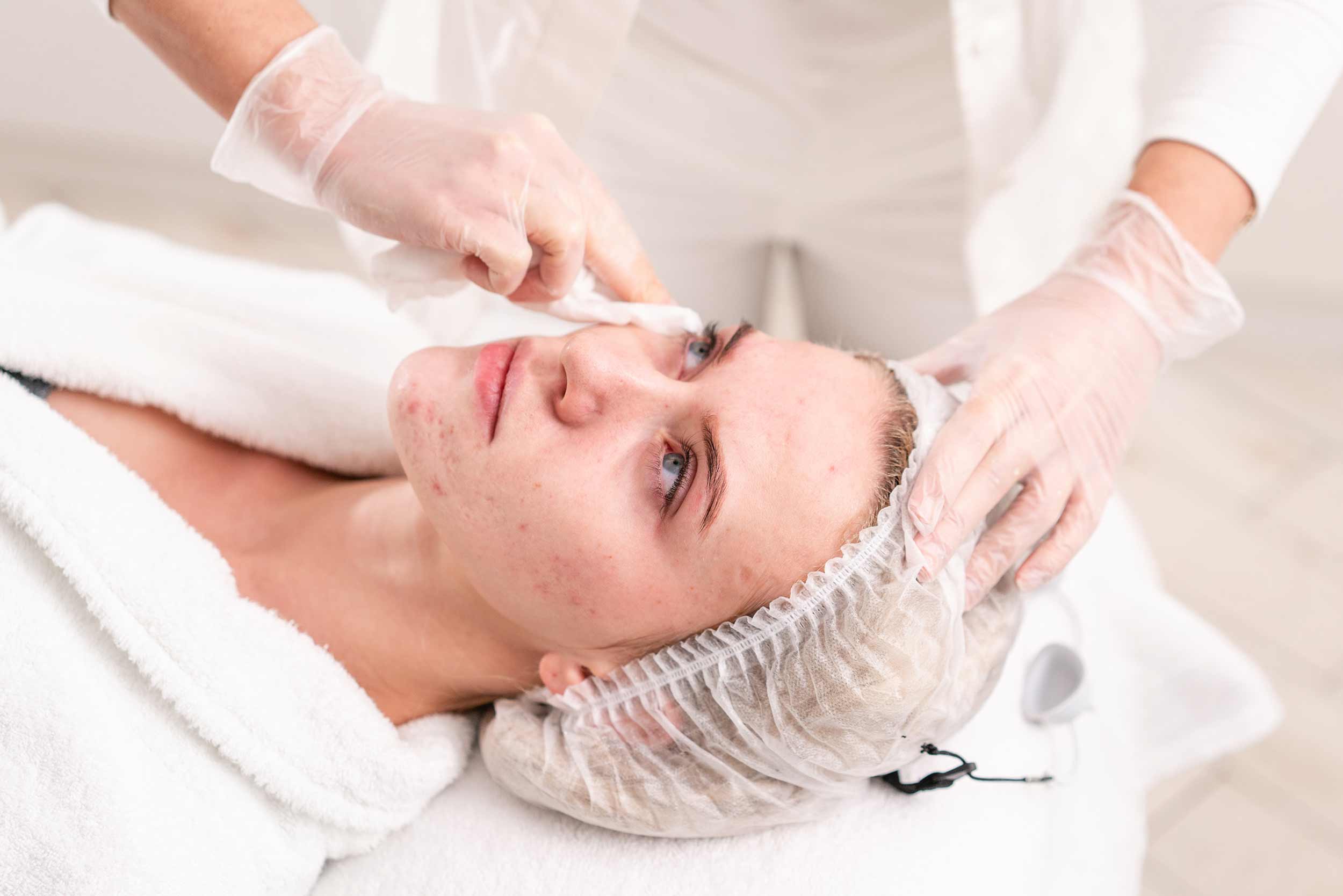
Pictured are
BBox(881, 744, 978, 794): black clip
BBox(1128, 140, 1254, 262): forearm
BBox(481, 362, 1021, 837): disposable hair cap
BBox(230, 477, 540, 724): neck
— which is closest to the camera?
BBox(481, 362, 1021, 837): disposable hair cap

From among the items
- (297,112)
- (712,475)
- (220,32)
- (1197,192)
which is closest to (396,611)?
(712,475)

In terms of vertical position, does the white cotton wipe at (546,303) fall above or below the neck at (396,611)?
above

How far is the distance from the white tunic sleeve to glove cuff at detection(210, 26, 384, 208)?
1103 millimetres

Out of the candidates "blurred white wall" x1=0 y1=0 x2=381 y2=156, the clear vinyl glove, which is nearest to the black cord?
the clear vinyl glove

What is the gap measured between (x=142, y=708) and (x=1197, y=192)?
1.49m

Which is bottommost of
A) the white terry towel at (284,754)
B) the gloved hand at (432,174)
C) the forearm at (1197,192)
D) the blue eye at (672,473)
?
the white terry towel at (284,754)

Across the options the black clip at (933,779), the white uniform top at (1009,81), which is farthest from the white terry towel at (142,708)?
the white uniform top at (1009,81)

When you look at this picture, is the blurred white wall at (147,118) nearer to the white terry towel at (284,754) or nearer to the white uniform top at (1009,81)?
the white uniform top at (1009,81)

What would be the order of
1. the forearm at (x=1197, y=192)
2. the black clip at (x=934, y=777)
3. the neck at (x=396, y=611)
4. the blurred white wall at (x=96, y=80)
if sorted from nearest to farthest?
the black clip at (x=934, y=777) → the neck at (x=396, y=611) → the forearm at (x=1197, y=192) → the blurred white wall at (x=96, y=80)

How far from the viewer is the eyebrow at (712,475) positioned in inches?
40.4

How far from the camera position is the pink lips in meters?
1.10

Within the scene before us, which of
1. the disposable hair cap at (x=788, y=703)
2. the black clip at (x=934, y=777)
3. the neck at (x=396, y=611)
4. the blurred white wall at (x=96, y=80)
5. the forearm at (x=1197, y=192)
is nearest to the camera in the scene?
the disposable hair cap at (x=788, y=703)

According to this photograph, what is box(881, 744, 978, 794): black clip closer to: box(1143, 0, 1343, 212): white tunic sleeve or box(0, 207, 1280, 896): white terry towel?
box(0, 207, 1280, 896): white terry towel

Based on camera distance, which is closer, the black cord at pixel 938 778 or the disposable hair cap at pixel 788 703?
the disposable hair cap at pixel 788 703
